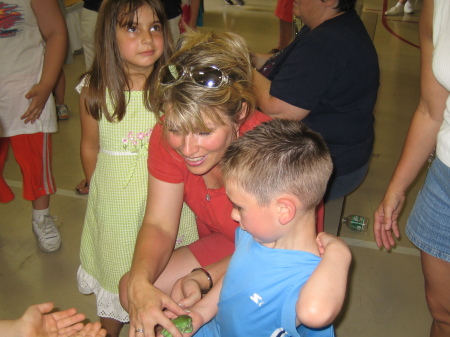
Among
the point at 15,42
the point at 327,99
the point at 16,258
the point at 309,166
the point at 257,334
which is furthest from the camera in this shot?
the point at 16,258

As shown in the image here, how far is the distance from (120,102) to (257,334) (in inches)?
41.1

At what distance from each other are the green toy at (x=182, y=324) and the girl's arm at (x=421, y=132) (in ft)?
2.72

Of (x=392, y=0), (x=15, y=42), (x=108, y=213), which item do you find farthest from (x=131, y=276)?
(x=392, y=0)

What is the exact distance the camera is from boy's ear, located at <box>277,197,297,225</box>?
1100 millimetres

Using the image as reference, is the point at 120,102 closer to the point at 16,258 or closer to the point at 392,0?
the point at 16,258

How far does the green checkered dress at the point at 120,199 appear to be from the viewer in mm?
1795

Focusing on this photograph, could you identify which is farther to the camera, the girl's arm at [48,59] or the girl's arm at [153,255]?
the girl's arm at [48,59]

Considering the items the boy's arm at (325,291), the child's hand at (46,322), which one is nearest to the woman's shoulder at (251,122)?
the boy's arm at (325,291)

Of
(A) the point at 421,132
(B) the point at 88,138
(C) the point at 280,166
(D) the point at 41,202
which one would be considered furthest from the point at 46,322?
(A) the point at 421,132

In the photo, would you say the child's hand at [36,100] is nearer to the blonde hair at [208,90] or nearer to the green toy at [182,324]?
the blonde hair at [208,90]

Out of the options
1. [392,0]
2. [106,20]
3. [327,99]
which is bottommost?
[392,0]

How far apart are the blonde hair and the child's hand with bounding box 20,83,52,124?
113cm

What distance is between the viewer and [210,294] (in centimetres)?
142

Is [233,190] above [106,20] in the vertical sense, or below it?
below
